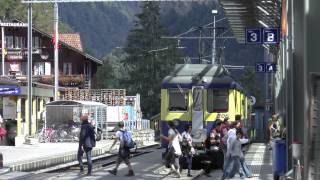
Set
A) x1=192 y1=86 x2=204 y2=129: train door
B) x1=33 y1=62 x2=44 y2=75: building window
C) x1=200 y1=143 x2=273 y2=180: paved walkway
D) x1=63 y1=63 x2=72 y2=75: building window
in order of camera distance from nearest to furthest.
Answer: x1=200 y1=143 x2=273 y2=180: paved walkway < x1=192 y1=86 x2=204 y2=129: train door < x1=33 y1=62 x2=44 y2=75: building window < x1=63 y1=63 x2=72 y2=75: building window

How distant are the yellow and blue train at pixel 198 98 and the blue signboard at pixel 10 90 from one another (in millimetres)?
17533

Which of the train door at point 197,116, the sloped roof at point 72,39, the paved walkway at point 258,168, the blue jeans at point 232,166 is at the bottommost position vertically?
the paved walkway at point 258,168

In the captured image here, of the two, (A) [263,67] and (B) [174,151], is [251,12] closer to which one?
(A) [263,67]

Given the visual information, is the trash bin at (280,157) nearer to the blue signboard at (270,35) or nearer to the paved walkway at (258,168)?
the paved walkway at (258,168)

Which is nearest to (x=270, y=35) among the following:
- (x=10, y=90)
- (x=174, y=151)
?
(x=174, y=151)

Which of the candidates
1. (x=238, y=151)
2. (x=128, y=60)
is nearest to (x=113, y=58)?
(x=128, y=60)

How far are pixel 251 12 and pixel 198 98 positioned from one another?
4.60m

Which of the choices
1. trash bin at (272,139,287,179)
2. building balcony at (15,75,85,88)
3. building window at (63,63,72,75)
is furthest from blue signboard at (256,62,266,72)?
building window at (63,63,72,75)

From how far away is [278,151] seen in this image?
15.6 metres

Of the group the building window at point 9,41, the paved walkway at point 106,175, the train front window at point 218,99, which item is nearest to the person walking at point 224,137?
the paved walkway at point 106,175

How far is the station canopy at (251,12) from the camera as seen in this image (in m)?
24.6

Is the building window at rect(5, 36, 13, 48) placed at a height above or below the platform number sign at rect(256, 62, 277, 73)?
above

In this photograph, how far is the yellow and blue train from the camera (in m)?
24.6

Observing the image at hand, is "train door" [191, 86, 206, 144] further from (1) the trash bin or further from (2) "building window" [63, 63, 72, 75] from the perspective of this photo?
(2) "building window" [63, 63, 72, 75]
